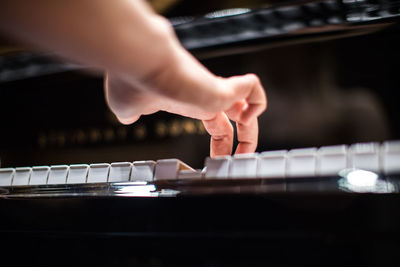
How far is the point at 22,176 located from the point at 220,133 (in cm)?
29

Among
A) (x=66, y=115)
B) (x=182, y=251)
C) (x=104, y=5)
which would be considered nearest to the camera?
(x=104, y=5)

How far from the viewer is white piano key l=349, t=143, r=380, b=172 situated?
37 centimetres

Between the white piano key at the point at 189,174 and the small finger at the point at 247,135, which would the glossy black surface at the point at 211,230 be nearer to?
the white piano key at the point at 189,174

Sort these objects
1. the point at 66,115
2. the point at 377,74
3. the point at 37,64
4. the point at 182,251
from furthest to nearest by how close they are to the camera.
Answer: the point at 66,115 → the point at 37,64 → the point at 377,74 → the point at 182,251

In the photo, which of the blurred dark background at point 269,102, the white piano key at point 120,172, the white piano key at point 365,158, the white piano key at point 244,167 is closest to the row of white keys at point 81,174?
the white piano key at point 120,172

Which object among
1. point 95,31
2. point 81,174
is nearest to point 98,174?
point 81,174

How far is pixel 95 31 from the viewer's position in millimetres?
297

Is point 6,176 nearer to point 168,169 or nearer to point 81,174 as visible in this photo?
point 81,174

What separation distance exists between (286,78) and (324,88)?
5.1 inches

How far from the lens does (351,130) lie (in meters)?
1.24

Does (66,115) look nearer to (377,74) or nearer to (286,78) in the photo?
(286,78)

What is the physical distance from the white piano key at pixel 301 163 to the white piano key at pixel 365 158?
4cm

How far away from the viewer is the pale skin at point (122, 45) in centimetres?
28

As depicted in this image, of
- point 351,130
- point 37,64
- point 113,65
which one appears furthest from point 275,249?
point 37,64
